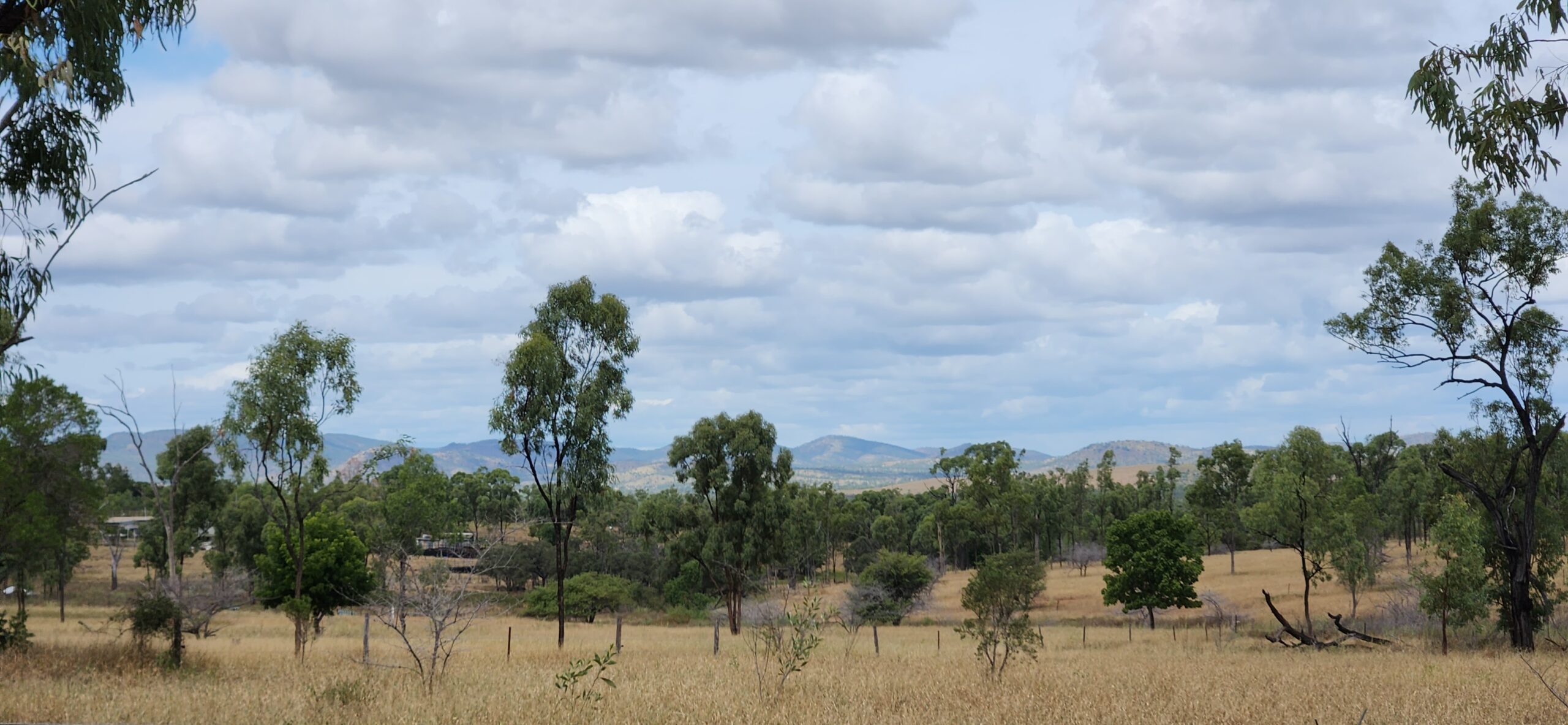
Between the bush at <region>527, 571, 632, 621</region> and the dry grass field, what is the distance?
28.8m

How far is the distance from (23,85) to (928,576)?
56.1m

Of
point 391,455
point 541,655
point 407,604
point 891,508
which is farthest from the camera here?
point 891,508

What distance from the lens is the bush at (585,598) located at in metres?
64.0

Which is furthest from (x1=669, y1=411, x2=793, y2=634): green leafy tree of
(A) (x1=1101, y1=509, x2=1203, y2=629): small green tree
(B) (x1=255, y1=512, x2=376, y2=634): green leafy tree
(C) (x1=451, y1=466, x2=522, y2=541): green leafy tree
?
(C) (x1=451, y1=466, x2=522, y2=541): green leafy tree

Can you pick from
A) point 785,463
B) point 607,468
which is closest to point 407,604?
point 607,468

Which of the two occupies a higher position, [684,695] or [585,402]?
[585,402]

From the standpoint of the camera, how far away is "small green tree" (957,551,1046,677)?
71.7 feet

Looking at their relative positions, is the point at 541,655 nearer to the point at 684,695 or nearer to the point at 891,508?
the point at 684,695

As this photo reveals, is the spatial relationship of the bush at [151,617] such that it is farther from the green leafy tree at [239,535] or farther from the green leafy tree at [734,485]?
the green leafy tree at [239,535]

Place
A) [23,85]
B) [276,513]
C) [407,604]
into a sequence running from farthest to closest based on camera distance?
[276,513] < [407,604] < [23,85]

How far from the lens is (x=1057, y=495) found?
104125mm

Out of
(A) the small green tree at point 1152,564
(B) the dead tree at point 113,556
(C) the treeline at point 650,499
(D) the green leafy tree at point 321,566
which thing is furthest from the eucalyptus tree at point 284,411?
(A) the small green tree at point 1152,564

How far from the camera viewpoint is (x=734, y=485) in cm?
5206

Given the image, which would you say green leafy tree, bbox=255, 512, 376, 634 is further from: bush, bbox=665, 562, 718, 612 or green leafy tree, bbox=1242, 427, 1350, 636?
green leafy tree, bbox=1242, 427, 1350, 636
